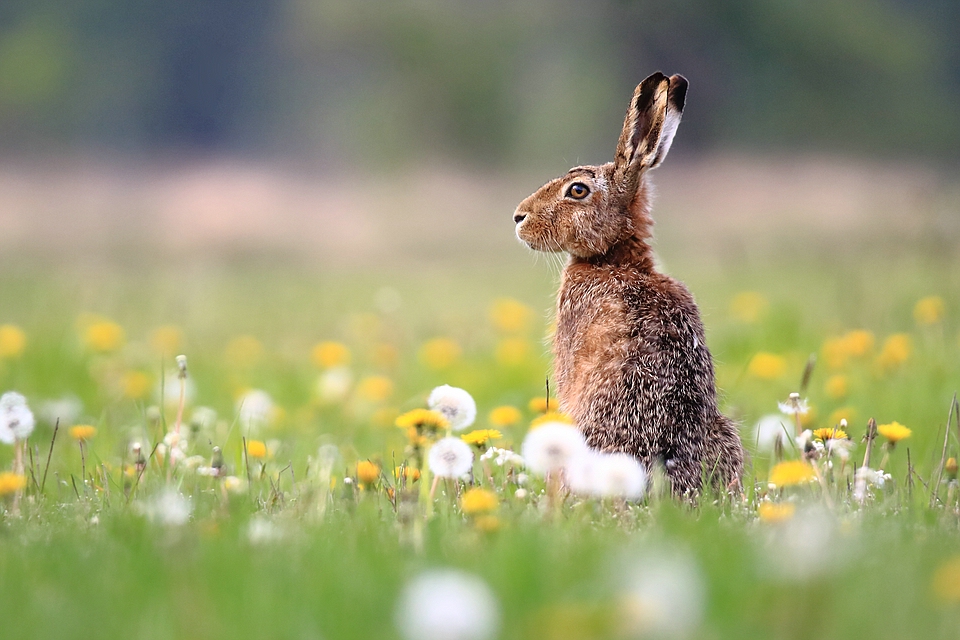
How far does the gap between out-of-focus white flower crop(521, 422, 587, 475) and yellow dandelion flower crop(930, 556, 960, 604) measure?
116cm

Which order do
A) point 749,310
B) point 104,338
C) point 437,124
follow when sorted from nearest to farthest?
point 104,338
point 749,310
point 437,124

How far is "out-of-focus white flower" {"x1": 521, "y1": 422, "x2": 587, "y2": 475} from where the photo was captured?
3346 millimetres

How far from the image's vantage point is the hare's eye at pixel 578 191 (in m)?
5.05

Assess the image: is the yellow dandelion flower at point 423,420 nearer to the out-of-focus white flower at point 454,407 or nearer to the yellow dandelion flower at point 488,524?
the out-of-focus white flower at point 454,407

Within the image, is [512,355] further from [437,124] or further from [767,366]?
[437,124]

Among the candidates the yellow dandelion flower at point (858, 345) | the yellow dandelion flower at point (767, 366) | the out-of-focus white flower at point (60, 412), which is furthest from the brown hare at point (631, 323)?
the out-of-focus white flower at point (60, 412)

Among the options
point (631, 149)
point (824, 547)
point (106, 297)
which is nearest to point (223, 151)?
point (106, 297)

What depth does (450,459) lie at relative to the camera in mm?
3660

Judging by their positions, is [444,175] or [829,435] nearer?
[829,435]

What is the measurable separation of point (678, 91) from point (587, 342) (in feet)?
4.05

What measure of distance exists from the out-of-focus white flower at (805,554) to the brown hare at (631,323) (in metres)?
1.33

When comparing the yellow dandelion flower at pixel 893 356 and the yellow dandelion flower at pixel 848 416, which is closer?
the yellow dandelion flower at pixel 848 416

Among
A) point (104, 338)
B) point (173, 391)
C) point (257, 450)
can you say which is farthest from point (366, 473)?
point (104, 338)

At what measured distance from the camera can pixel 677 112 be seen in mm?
4785
